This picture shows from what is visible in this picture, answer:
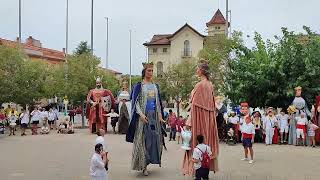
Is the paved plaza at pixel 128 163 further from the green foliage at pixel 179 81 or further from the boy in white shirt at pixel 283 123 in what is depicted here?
the green foliage at pixel 179 81

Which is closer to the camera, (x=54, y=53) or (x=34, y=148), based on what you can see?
(x=34, y=148)

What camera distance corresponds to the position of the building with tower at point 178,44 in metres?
68.0

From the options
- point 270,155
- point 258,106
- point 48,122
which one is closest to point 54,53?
point 48,122

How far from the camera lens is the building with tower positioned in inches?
2677

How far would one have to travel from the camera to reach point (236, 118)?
20.2 metres

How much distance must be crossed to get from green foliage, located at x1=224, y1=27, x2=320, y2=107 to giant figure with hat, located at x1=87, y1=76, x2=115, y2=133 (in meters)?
Result: 6.18

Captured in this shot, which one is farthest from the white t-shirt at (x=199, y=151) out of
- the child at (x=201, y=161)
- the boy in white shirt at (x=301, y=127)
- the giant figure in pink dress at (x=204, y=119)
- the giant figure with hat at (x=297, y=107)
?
the giant figure with hat at (x=297, y=107)

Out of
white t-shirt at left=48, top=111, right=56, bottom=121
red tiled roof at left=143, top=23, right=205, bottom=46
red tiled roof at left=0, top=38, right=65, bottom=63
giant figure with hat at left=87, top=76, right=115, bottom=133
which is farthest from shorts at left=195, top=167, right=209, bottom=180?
red tiled roof at left=143, top=23, right=205, bottom=46

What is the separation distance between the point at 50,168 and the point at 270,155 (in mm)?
6825

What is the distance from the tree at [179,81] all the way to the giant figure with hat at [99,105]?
58.6 feet

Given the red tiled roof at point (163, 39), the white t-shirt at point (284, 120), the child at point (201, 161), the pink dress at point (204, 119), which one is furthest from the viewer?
the red tiled roof at point (163, 39)

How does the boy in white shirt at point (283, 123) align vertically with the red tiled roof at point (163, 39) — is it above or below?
below

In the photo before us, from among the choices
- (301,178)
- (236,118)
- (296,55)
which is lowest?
(301,178)

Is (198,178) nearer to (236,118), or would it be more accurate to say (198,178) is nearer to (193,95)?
(193,95)
